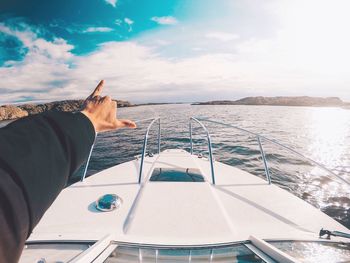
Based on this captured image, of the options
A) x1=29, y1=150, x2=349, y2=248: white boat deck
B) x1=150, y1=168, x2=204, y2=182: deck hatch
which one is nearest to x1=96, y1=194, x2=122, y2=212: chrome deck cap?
x1=29, y1=150, x2=349, y2=248: white boat deck

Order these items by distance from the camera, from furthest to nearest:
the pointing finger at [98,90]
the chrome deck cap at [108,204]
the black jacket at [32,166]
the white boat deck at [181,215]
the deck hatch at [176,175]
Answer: the deck hatch at [176,175], the chrome deck cap at [108,204], the white boat deck at [181,215], the pointing finger at [98,90], the black jacket at [32,166]

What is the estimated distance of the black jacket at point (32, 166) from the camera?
1.96ft

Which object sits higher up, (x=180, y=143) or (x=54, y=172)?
(x=54, y=172)

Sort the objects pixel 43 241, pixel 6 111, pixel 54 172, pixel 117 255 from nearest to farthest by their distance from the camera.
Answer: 1. pixel 54 172
2. pixel 117 255
3. pixel 43 241
4. pixel 6 111

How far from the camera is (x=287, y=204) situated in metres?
3.31

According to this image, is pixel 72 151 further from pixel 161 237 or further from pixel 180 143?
pixel 180 143

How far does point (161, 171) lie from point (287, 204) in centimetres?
219

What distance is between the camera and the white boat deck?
7.18 feet

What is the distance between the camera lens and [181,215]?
2.56 metres

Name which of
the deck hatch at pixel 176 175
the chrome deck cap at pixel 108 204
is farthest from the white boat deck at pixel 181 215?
the deck hatch at pixel 176 175

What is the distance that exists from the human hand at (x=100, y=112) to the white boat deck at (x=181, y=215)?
1281 mm

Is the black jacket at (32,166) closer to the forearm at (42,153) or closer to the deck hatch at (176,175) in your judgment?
the forearm at (42,153)

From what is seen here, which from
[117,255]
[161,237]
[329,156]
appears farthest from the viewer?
[329,156]

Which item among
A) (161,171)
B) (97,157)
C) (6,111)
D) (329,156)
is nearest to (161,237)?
(161,171)
